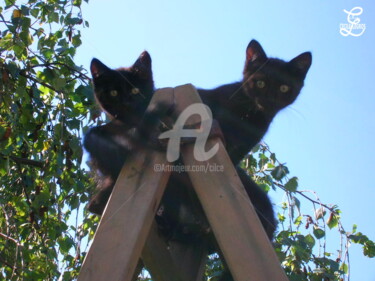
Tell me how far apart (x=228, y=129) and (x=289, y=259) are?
103 cm

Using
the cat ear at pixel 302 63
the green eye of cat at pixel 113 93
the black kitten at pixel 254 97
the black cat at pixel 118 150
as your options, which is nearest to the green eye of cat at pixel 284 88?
the black kitten at pixel 254 97

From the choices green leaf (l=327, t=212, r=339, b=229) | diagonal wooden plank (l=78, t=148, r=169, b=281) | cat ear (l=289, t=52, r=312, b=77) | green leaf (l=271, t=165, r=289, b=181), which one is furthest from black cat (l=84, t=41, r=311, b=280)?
diagonal wooden plank (l=78, t=148, r=169, b=281)

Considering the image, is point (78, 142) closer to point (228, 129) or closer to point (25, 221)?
point (25, 221)

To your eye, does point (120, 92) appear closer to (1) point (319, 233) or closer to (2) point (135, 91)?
(2) point (135, 91)

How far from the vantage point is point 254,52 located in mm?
4234

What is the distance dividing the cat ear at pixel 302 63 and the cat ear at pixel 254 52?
26 centimetres

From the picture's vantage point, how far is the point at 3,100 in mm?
2889

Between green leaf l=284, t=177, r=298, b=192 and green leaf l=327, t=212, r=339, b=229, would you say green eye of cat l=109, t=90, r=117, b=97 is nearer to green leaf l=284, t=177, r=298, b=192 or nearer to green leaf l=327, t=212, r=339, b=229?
green leaf l=284, t=177, r=298, b=192

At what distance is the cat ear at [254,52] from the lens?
4.18 meters

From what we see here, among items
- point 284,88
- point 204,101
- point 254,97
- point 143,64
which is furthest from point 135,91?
point 284,88

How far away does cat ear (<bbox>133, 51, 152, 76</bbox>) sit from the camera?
158 inches

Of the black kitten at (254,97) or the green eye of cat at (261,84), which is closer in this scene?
the black kitten at (254,97)

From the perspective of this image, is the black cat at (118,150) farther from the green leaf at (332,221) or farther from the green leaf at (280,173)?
the green leaf at (332,221)

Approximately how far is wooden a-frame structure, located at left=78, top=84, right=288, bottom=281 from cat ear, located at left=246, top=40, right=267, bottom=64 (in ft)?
6.79
